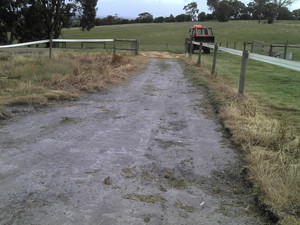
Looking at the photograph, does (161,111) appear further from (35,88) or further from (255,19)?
(255,19)

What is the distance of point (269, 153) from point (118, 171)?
6.54ft

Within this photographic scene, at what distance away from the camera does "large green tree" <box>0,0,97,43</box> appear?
4081 cm

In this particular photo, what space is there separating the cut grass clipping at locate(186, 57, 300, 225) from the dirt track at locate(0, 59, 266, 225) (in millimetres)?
194

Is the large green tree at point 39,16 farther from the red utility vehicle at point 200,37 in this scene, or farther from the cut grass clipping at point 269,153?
the cut grass clipping at point 269,153

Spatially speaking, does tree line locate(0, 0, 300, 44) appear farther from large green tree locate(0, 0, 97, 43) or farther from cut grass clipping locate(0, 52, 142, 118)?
cut grass clipping locate(0, 52, 142, 118)

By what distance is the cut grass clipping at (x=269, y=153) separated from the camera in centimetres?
326

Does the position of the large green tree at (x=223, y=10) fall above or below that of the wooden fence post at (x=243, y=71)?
above

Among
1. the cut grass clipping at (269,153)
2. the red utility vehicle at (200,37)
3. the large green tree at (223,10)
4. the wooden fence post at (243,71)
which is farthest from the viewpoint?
the large green tree at (223,10)

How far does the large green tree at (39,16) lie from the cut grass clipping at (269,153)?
36819 millimetres

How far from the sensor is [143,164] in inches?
169

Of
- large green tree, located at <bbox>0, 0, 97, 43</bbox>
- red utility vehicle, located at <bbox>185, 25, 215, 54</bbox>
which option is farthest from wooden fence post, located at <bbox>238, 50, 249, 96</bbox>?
large green tree, located at <bbox>0, 0, 97, 43</bbox>

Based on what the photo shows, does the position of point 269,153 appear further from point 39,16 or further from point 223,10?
point 223,10

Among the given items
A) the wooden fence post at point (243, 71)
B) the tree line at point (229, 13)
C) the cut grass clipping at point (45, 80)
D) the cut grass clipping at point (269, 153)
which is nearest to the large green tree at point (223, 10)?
the tree line at point (229, 13)

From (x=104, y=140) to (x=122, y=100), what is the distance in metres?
3.21
